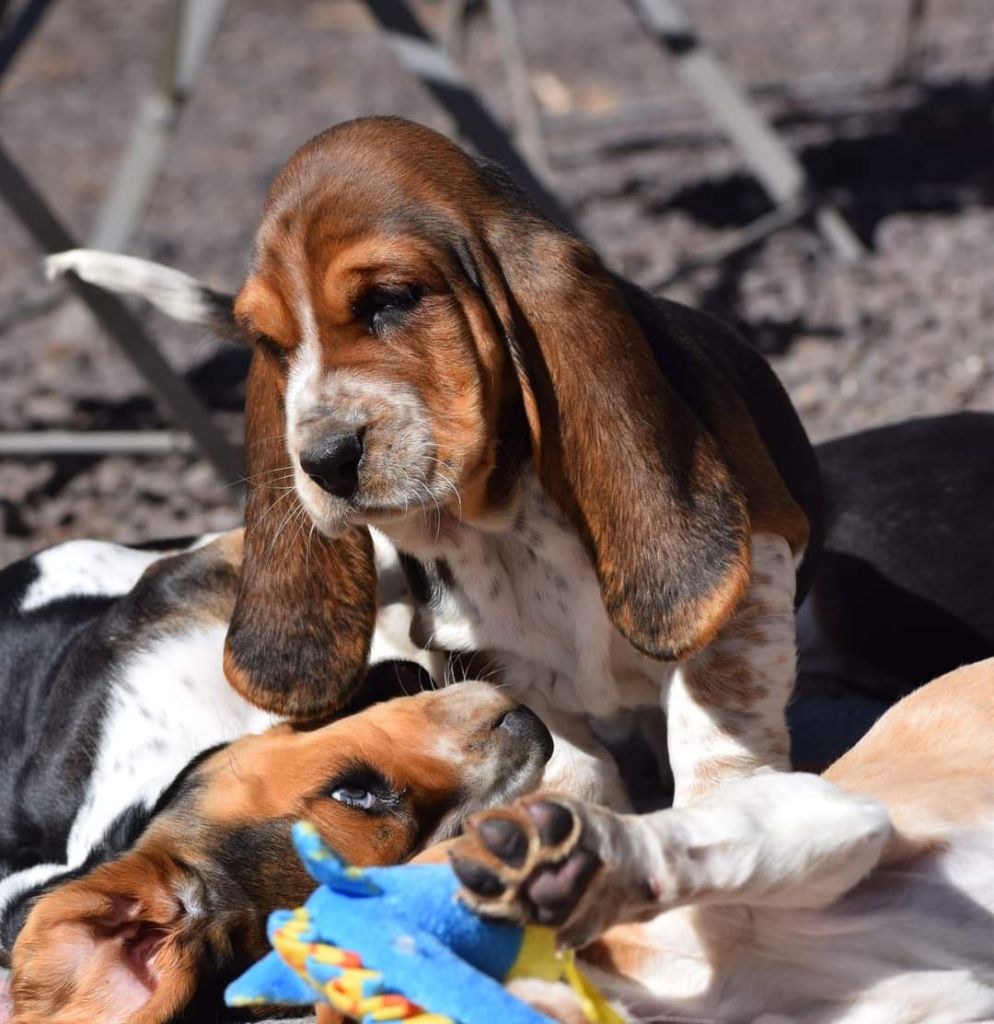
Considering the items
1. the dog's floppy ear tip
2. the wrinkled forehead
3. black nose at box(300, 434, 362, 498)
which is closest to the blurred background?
the wrinkled forehead

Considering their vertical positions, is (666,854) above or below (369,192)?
below

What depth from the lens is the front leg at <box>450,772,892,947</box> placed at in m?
2.17

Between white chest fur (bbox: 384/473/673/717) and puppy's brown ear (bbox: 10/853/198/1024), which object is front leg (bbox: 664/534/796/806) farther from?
puppy's brown ear (bbox: 10/853/198/1024)

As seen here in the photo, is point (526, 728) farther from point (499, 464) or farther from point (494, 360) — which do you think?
point (494, 360)

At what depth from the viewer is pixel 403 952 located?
2.26 meters

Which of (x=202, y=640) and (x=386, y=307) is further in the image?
(x=202, y=640)

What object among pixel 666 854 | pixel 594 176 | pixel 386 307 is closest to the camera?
pixel 666 854

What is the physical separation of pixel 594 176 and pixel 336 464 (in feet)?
27.5

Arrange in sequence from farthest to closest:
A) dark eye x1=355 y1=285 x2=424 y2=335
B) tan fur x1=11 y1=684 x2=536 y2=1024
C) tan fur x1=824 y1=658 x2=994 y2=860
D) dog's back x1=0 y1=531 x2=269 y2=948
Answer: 1. dog's back x1=0 y1=531 x2=269 y2=948
2. dark eye x1=355 y1=285 x2=424 y2=335
3. tan fur x1=11 y1=684 x2=536 y2=1024
4. tan fur x1=824 y1=658 x2=994 y2=860

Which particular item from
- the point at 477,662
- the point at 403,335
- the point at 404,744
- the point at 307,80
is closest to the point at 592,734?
the point at 477,662

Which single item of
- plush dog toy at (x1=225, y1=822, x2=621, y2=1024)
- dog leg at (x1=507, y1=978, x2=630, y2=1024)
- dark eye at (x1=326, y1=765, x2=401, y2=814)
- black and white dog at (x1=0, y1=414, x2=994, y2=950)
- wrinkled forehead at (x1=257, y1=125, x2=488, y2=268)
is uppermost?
wrinkled forehead at (x1=257, y1=125, x2=488, y2=268)

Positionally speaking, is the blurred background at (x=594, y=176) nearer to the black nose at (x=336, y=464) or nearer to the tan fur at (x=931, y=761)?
the black nose at (x=336, y=464)

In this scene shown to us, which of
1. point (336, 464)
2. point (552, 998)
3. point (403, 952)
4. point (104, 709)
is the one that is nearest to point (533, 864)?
point (403, 952)

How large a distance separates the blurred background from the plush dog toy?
255 centimetres
